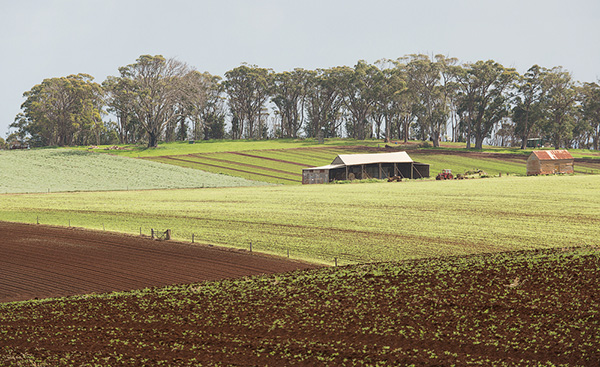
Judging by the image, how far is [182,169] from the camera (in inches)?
3553

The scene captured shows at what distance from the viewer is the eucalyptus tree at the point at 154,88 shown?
113 metres

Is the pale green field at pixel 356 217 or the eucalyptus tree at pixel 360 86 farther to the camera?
the eucalyptus tree at pixel 360 86

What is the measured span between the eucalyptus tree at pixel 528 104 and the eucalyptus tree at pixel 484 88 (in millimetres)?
2833

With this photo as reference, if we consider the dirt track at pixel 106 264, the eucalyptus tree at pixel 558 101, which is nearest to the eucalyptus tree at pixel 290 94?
the eucalyptus tree at pixel 558 101

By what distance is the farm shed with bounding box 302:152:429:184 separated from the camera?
268 ft

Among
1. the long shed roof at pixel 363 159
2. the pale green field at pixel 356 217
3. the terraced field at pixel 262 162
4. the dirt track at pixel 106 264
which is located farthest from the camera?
the terraced field at pixel 262 162


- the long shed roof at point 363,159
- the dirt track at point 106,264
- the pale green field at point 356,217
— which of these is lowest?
the dirt track at point 106,264

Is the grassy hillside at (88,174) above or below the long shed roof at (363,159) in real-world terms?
below

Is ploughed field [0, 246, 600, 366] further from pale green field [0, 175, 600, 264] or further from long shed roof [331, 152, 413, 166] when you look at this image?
long shed roof [331, 152, 413, 166]

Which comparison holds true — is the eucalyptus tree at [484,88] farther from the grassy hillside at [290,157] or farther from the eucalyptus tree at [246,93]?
the eucalyptus tree at [246,93]

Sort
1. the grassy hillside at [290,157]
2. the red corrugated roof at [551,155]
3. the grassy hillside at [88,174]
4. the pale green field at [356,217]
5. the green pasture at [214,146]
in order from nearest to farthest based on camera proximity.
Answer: the pale green field at [356,217]
the grassy hillside at [88,174]
the red corrugated roof at [551,155]
the grassy hillside at [290,157]
the green pasture at [214,146]

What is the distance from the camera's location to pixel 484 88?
136000 mm

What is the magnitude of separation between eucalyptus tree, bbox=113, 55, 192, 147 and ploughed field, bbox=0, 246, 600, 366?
97.9 m

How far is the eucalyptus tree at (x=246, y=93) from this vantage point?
165 m
